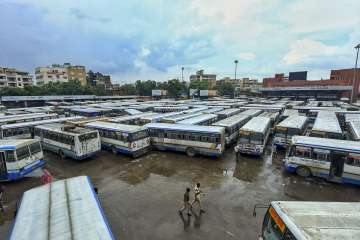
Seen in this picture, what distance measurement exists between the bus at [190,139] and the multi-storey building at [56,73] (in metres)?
105

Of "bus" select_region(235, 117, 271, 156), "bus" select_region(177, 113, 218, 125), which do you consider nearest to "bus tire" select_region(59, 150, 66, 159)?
"bus" select_region(177, 113, 218, 125)

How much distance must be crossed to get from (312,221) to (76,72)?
416ft

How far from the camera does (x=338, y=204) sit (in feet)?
20.5

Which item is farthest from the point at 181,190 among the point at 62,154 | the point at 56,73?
the point at 56,73

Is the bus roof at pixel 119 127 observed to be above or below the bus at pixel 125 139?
above

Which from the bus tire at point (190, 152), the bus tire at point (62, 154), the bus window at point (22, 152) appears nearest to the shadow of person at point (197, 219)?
the bus tire at point (190, 152)

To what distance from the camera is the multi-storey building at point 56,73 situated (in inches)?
3999

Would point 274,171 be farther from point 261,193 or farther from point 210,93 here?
point 210,93

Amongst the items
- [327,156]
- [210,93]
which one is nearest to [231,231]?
[327,156]

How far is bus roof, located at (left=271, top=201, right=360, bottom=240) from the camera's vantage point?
5016 mm

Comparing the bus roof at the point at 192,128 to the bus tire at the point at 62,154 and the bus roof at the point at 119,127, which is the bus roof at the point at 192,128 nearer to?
the bus roof at the point at 119,127

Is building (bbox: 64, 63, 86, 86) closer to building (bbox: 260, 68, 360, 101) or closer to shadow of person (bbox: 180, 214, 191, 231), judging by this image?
building (bbox: 260, 68, 360, 101)

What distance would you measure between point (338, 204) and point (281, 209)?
1845mm

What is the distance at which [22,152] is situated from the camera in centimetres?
1390
